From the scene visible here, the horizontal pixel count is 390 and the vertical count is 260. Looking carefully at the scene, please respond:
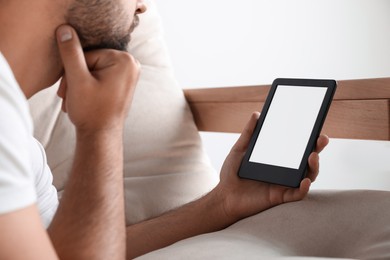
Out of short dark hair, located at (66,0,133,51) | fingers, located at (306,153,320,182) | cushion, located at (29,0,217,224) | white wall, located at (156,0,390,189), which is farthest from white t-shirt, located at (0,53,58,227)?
white wall, located at (156,0,390,189)

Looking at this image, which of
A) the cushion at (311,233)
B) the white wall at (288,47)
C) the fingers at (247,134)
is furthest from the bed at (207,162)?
the white wall at (288,47)

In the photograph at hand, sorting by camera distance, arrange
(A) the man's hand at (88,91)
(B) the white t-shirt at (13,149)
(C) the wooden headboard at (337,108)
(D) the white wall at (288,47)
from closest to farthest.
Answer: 1. (B) the white t-shirt at (13,149)
2. (A) the man's hand at (88,91)
3. (C) the wooden headboard at (337,108)
4. (D) the white wall at (288,47)

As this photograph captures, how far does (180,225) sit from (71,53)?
A: 0.36 m


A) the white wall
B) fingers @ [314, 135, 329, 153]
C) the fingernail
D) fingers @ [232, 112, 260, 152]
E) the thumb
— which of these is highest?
the fingernail

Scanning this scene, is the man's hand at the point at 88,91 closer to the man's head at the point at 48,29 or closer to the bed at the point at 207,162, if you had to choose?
the man's head at the point at 48,29

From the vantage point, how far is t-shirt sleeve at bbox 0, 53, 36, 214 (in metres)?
0.66

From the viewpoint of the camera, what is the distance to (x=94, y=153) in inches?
37.9

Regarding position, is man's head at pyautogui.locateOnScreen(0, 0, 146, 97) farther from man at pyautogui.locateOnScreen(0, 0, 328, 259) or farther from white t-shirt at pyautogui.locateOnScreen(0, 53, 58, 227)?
white t-shirt at pyautogui.locateOnScreen(0, 53, 58, 227)

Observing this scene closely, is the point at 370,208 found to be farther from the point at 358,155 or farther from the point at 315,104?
the point at 358,155

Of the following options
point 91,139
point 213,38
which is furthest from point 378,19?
point 91,139

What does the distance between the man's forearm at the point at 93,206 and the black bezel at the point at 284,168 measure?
0.24 metres

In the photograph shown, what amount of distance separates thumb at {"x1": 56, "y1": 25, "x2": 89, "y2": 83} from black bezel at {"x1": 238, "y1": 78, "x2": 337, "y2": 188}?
1.03ft

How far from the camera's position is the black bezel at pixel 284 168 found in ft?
3.45

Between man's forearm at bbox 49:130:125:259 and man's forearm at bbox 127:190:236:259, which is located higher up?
man's forearm at bbox 49:130:125:259
